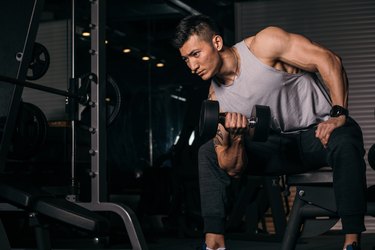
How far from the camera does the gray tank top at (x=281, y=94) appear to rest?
216 centimetres

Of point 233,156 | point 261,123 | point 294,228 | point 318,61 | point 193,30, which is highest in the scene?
point 193,30

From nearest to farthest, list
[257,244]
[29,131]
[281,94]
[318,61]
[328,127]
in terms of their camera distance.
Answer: [328,127] → [318,61] → [281,94] → [29,131] → [257,244]

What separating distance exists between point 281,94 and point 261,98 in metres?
0.07

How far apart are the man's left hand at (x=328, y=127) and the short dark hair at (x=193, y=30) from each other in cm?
49

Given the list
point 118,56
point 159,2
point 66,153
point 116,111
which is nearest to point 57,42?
point 118,56

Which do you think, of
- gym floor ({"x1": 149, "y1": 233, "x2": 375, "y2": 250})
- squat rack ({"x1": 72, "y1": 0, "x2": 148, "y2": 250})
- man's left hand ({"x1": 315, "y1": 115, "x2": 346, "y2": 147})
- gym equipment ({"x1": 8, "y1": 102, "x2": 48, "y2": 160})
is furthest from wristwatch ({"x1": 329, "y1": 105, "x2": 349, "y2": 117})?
gym floor ({"x1": 149, "y1": 233, "x2": 375, "y2": 250})

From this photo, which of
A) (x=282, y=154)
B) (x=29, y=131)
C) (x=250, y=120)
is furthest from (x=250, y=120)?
(x=29, y=131)

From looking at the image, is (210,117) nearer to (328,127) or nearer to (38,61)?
(328,127)

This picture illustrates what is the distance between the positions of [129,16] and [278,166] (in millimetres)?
4727

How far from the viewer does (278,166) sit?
7.08 ft

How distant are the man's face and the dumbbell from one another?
188 mm

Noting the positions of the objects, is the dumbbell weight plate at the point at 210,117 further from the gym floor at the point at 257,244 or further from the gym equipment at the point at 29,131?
the gym floor at the point at 257,244

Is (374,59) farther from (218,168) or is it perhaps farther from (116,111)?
(218,168)

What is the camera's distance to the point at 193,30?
7.20ft
